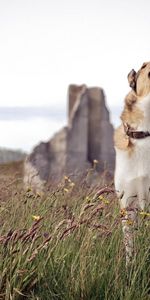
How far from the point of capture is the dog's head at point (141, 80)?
5.95 meters

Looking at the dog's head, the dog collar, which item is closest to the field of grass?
the dog collar

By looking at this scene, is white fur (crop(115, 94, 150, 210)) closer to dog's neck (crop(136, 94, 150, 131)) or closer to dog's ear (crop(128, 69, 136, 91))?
dog's neck (crop(136, 94, 150, 131))

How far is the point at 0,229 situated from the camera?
5.77m

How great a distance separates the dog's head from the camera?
19.5 feet

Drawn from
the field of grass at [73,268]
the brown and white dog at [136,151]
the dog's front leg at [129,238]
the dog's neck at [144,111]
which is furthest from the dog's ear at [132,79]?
the field of grass at [73,268]

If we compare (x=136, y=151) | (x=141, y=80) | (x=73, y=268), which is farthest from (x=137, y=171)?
(x=73, y=268)

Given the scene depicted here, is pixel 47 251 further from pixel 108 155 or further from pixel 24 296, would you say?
pixel 108 155

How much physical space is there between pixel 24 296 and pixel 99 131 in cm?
2347

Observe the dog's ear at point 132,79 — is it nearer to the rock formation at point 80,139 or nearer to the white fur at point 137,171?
the white fur at point 137,171

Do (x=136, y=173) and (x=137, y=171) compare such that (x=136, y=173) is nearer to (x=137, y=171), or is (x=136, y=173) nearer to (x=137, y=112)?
(x=137, y=171)

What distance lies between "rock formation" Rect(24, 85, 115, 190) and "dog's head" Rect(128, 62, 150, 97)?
62.1 feet

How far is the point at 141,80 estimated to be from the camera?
600cm

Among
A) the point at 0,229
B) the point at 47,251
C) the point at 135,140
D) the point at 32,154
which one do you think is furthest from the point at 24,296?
the point at 32,154

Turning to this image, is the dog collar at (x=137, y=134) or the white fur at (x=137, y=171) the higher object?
the dog collar at (x=137, y=134)
